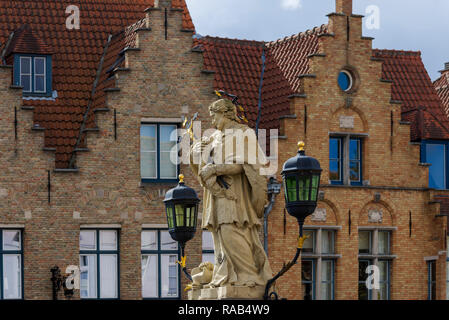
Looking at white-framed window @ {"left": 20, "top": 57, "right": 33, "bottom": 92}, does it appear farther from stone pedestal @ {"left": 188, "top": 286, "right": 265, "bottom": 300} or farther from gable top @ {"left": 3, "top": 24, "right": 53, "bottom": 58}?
stone pedestal @ {"left": 188, "top": 286, "right": 265, "bottom": 300}

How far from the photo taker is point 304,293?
104 feet

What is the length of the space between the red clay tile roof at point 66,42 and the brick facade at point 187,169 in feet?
3.93

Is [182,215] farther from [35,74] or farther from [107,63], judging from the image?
[107,63]

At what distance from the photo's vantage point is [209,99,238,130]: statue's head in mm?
15688

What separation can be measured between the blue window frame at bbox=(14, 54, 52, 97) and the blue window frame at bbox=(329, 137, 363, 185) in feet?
22.4

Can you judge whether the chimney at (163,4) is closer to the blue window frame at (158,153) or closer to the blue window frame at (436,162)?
the blue window frame at (158,153)

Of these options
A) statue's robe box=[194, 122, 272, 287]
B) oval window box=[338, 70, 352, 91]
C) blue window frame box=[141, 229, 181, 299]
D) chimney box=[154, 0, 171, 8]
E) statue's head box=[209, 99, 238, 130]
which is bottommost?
blue window frame box=[141, 229, 181, 299]

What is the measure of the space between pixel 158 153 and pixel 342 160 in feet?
15.6

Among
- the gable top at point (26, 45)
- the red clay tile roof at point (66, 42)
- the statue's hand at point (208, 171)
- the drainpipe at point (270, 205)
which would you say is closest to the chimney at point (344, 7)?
the red clay tile roof at point (66, 42)

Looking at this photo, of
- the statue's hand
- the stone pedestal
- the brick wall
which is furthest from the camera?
the brick wall

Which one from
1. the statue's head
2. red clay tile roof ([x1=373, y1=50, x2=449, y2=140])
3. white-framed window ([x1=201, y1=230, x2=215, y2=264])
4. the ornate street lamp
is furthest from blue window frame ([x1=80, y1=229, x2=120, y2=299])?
the statue's head

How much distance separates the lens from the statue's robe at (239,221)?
601 inches
